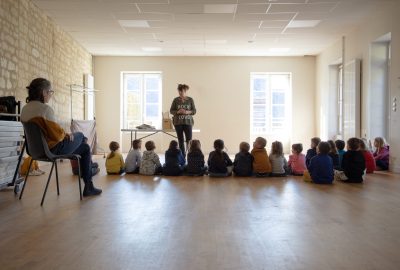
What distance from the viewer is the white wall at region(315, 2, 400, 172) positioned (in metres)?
6.61

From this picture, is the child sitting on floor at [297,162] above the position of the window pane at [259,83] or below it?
below

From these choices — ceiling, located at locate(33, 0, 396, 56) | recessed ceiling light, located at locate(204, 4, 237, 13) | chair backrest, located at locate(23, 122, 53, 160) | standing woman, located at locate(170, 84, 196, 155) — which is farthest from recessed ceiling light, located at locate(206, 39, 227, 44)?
chair backrest, located at locate(23, 122, 53, 160)

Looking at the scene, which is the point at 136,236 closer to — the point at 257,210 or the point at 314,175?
the point at 257,210

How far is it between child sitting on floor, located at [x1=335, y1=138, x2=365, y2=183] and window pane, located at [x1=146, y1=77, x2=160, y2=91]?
7.63m

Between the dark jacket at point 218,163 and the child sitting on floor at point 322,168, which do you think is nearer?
the child sitting on floor at point 322,168

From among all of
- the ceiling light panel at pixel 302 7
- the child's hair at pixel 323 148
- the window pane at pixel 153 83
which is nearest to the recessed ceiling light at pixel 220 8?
the ceiling light panel at pixel 302 7

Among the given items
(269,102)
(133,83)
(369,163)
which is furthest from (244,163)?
(133,83)

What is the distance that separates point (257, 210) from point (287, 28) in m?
6.01

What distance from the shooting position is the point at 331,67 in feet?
34.6

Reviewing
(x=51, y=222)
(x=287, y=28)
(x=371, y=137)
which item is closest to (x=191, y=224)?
(x=51, y=222)

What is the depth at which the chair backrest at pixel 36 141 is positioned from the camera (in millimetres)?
3498

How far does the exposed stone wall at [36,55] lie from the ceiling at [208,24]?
273 millimetres

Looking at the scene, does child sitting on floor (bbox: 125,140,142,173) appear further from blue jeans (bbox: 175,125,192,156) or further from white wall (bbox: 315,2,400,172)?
white wall (bbox: 315,2,400,172)

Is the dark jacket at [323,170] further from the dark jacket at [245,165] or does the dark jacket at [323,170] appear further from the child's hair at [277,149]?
the dark jacket at [245,165]
